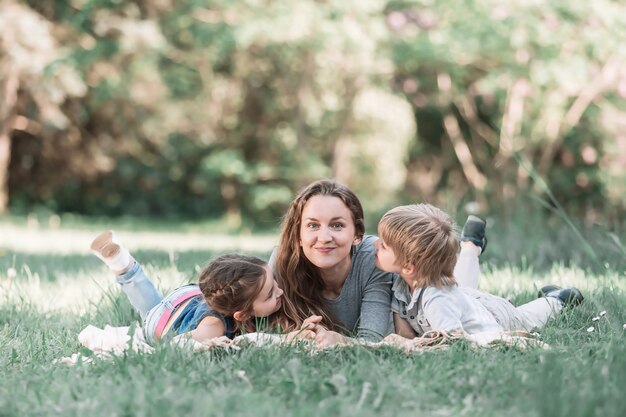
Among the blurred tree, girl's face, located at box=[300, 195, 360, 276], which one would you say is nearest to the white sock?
girl's face, located at box=[300, 195, 360, 276]

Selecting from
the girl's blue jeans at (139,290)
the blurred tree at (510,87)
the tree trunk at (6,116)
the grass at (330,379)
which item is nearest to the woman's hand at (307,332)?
the grass at (330,379)

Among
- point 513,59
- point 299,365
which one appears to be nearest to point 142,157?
point 513,59

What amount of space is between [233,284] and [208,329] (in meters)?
0.20

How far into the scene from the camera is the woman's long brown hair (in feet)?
11.7

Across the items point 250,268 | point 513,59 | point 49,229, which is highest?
point 513,59

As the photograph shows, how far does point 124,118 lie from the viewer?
1509 cm

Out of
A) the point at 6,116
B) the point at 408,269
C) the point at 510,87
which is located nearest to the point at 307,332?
the point at 408,269

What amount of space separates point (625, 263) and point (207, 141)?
1111 centimetres

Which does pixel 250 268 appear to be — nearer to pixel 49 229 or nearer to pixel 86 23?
pixel 49 229

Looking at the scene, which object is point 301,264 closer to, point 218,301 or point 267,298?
point 267,298

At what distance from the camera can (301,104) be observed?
1327 cm

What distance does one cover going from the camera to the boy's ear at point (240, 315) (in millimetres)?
3352

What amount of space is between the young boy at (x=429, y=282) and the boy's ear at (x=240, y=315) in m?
0.60

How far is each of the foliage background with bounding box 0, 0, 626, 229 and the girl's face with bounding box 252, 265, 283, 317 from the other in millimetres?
4571
